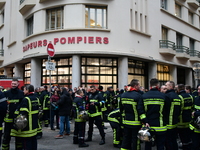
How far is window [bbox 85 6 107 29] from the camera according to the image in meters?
17.1

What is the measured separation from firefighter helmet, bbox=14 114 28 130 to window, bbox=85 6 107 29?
1260 centimetres

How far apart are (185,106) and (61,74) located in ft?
41.0

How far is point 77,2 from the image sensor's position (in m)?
16.6

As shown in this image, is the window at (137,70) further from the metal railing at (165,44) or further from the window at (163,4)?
the window at (163,4)

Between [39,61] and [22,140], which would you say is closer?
[22,140]

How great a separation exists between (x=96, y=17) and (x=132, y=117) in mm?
12789

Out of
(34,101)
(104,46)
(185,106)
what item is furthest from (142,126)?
(104,46)

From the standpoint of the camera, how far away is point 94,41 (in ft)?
54.5

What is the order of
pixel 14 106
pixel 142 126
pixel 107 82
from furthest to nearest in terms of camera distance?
pixel 107 82
pixel 14 106
pixel 142 126

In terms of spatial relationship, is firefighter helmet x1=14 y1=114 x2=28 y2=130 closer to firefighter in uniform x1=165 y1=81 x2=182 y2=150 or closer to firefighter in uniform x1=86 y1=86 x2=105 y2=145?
firefighter in uniform x1=86 y1=86 x2=105 y2=145

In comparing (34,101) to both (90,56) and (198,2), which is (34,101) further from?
(198,2)

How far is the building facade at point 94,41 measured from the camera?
1669 centimetres

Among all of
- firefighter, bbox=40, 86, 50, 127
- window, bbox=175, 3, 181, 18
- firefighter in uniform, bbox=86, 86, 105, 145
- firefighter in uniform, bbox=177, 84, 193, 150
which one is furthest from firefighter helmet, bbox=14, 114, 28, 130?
window, bbox=175, 3, 181, 18

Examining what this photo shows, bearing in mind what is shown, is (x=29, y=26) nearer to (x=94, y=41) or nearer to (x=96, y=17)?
(x=96, y=17)
